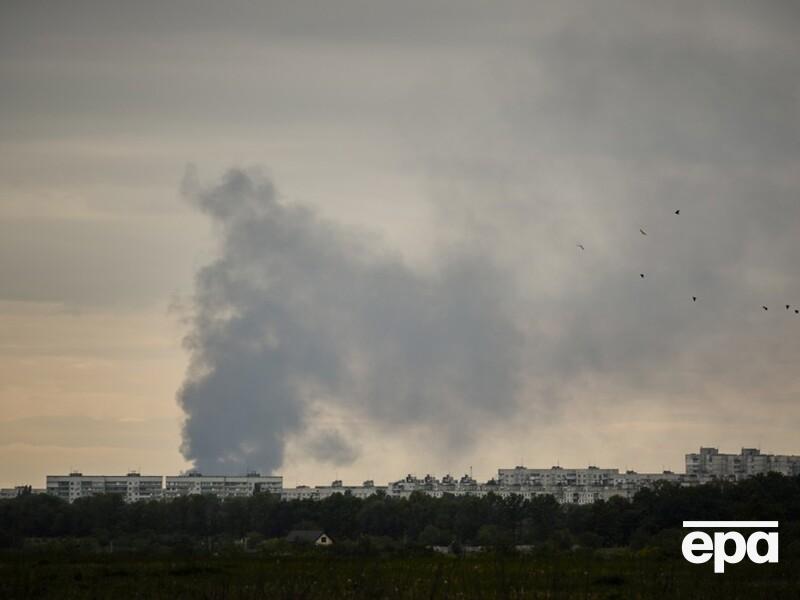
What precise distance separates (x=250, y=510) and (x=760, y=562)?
293 ft

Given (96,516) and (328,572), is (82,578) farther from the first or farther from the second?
(96,516)

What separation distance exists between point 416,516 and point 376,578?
86.6 m

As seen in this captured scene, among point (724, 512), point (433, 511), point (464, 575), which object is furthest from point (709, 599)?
point (433, 511)

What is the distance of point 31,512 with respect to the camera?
110m

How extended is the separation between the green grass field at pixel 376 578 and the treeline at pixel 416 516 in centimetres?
4435

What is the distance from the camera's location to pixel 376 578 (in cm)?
3731

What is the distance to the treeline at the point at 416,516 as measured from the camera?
325 feet

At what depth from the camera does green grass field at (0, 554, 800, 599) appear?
1340 inches

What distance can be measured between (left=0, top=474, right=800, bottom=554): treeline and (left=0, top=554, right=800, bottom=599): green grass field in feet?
145

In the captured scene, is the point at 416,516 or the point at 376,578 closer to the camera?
the point at 376,578

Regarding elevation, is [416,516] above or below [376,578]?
above

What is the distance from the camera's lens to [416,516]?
4845 inches

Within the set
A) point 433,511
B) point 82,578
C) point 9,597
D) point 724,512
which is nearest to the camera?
point 9,597

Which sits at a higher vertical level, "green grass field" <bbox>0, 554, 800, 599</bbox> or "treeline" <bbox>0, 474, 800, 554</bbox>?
"treeline" <bbox>0, 474, 800, 554</bbox>
